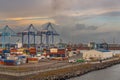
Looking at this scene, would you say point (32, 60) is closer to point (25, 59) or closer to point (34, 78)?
point (25, 59)

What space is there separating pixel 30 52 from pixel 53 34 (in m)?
13.8

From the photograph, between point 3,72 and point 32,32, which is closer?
point 3,72

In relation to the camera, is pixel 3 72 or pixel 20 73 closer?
pixel 20 73

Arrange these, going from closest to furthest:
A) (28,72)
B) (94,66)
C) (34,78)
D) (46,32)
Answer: (34,78) < (28,72) < (94,66) < (46,32)

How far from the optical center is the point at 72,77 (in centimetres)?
2216

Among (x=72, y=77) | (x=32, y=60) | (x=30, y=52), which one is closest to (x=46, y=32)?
(x=30, y=52)

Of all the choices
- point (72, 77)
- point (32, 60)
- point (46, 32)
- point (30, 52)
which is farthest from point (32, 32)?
point (72, 77)

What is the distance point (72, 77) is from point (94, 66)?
8514mm

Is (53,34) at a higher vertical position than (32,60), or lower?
higher

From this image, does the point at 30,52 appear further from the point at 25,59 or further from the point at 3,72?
the point at 3,72

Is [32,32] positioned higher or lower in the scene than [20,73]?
higher

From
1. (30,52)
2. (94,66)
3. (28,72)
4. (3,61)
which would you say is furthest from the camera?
(30,52)

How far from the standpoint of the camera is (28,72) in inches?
777

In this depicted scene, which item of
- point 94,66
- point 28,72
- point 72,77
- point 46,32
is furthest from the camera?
point 46,32
